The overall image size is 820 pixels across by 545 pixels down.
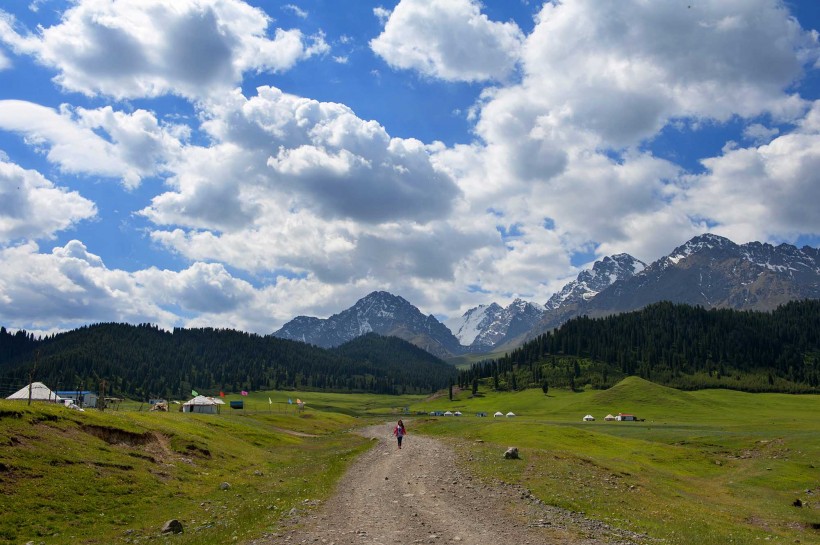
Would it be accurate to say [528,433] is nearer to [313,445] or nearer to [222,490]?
[313,445]

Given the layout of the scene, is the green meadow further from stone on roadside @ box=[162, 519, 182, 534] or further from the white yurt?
the white yurt

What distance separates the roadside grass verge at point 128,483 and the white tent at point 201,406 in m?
83.2

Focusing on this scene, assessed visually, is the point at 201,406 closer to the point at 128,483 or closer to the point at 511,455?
the point at 511,455

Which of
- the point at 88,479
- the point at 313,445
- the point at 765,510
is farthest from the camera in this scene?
the point at 313,445

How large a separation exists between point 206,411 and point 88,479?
106 meters

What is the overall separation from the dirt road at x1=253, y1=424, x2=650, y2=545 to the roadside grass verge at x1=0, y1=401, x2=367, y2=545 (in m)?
2.16

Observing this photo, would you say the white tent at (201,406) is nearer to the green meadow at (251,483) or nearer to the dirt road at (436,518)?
the green meadow at (251,483)

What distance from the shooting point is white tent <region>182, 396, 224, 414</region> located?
12875cm

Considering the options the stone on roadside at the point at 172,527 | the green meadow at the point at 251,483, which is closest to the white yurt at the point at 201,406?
the green meadow at the point at 251,483

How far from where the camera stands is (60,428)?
38.0 metres

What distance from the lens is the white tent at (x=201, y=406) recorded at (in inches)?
5069

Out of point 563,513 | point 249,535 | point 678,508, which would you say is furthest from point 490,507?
point 678,508

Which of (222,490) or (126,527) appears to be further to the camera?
(222,490)

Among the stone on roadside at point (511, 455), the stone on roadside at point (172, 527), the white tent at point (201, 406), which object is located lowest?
the white tent at point (201, 406)
